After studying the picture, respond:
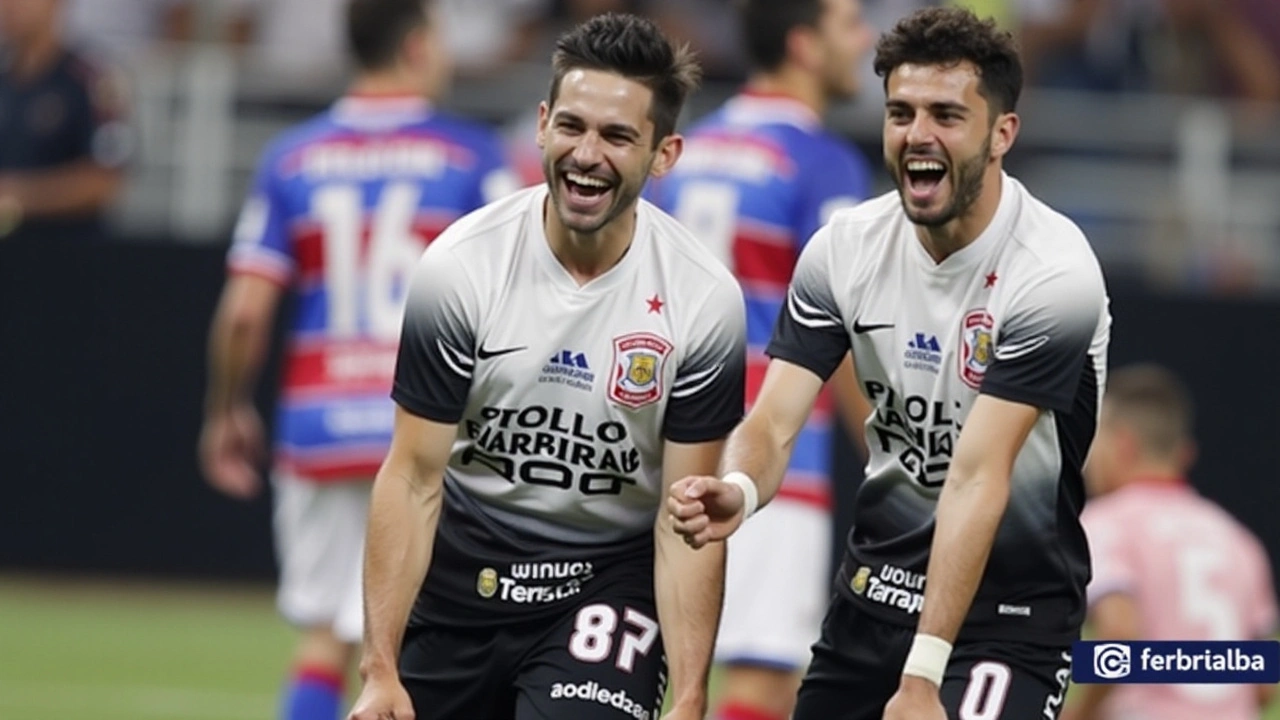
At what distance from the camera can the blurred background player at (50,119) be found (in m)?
13.1

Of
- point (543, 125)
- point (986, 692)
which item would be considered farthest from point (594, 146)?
point (986, 692)

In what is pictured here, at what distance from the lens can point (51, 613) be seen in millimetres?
13742

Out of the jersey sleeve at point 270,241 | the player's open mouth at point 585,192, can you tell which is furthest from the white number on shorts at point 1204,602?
the jersey sleeve at point 270,241

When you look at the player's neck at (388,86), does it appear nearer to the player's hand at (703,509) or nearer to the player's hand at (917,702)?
the player's hand at (703,509)

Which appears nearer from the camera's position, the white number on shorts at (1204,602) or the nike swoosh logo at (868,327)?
the nike swoosh logo at (868,327)

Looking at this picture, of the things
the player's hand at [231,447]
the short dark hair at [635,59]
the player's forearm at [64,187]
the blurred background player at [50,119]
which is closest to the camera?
the short dark hair at [635,59]

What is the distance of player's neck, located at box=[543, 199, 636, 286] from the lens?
6.43 m

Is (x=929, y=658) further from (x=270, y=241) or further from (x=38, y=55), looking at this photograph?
(x=38, y=55)

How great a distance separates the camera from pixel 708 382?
640 centimetres

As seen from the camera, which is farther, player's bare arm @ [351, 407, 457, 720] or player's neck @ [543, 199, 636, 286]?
player's neck @ [543, 199, 636, 286]

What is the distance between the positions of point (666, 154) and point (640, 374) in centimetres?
50

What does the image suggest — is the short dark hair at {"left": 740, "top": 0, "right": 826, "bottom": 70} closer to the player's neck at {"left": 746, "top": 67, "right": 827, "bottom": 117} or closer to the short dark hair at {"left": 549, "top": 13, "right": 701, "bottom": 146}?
the player's neck at {"left": 746, "top": 67, "right": 827, "bottom": 117}

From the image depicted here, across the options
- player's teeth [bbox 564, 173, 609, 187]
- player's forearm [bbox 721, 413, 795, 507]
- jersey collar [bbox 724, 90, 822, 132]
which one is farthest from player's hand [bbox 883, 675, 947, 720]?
jersey collar [bbox 724, 90, 822, 132]

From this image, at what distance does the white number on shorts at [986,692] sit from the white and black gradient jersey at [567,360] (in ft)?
2.60
